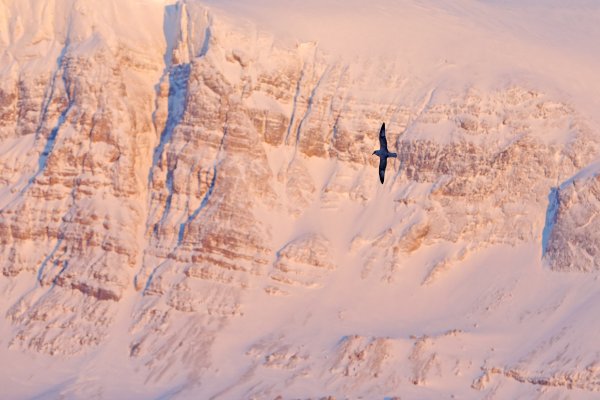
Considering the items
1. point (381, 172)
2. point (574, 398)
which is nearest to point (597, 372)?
point (574, 398)

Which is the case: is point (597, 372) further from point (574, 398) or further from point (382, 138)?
point (382, 138)

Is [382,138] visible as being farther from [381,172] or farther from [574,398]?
[574,398]

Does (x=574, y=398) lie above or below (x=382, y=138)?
below

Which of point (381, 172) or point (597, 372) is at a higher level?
point (381, 172)

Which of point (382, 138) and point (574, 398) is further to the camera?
point (574, 398)

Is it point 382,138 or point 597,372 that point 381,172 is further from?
point 597,372

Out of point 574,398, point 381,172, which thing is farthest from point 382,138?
point 574,398

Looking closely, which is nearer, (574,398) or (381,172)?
(381,172)
